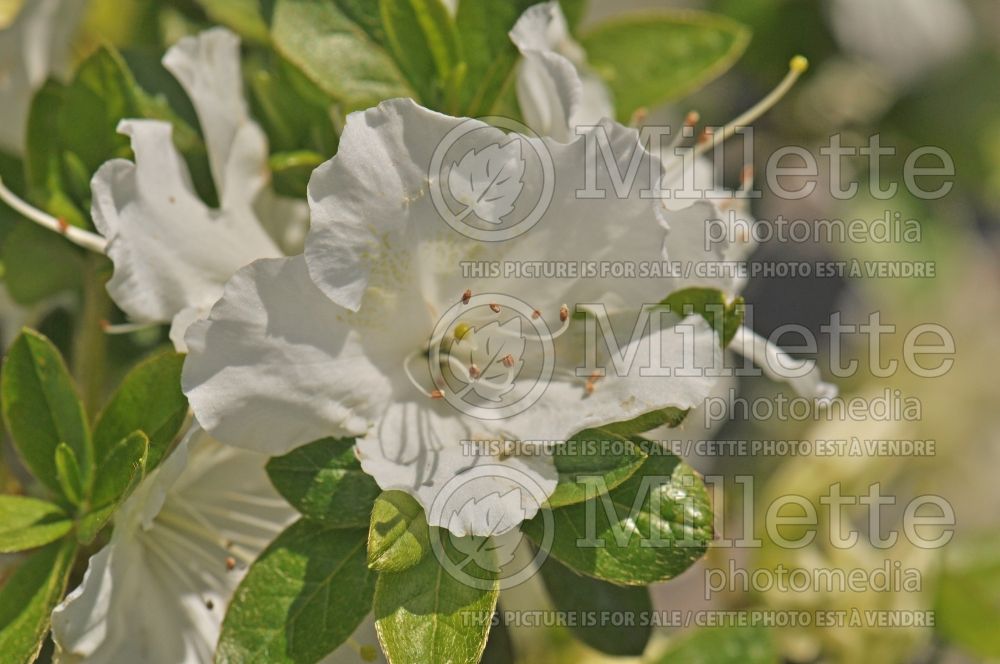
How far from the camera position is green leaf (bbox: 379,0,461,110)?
774 millimetres

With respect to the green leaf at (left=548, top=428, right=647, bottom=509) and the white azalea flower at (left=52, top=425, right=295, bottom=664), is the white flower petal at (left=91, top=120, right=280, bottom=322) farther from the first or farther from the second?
the green leaf at (left=548, top=428, right=647, bottom=509)

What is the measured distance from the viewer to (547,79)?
2.32 feet

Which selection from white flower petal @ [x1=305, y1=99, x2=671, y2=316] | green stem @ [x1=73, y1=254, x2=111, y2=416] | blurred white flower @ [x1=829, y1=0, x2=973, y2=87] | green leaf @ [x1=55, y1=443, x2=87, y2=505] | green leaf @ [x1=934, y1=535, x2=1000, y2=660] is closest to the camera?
white flower petal @ [x1=305, y1=99, x2=671, y2=316]

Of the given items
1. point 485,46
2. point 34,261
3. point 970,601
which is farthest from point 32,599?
point 970,601

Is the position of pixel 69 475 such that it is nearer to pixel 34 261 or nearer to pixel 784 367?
pixel 34 261

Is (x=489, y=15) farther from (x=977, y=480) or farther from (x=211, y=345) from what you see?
(x=977, y=480)

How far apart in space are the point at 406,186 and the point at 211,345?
15cm

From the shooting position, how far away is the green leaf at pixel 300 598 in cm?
67

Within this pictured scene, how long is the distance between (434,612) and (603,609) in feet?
0.53

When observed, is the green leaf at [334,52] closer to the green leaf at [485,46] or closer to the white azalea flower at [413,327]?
the green leaf at [485,46]

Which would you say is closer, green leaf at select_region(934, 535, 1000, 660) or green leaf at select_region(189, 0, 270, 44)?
green leaf at select_region(189, 0, 270, 44)

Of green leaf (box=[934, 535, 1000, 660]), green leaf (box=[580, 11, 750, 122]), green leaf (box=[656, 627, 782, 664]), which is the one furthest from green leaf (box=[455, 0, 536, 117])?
green leaf (box=[934, 535, 1000, 660])

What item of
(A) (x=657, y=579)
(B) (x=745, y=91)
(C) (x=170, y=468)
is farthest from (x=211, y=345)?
(B) (x=745, y=91)

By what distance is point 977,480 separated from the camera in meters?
1.62
